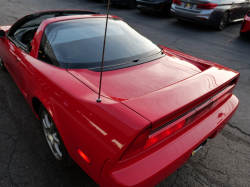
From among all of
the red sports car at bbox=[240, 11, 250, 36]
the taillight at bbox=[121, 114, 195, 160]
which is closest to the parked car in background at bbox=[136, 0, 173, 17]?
the red sports car at bbox=[240, 11, 250, 36]

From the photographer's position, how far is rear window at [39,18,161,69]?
2049 mm

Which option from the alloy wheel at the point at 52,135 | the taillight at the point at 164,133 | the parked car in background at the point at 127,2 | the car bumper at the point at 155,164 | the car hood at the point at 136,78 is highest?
the car hood at the point at 136,78

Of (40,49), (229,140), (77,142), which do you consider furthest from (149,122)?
Result: (229,140)

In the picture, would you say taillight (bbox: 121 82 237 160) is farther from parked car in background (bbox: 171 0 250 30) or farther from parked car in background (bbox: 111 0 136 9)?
parked car in background (bbox: 111 0 136 9)

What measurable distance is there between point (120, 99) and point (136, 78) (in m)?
0.41

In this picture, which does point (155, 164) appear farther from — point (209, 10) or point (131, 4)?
point (131, 4)

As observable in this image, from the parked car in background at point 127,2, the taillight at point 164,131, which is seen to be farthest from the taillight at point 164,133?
the parked car in background at point 127,2

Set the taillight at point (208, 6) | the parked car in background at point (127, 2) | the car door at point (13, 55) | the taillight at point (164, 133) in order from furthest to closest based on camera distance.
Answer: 1. the parked car in background at point (127, 2)
2. the taillight at point (208, 6)
3. the car door at point (13, 55)
4. the taillight at point (164, 133)

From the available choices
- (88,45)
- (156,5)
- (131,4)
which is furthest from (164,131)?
(131,4)

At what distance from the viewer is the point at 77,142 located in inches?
63.0

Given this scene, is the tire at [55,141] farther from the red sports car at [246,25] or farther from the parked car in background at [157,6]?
the parked car in background at [157,6]

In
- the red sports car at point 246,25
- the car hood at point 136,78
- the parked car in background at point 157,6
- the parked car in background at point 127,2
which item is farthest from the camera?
the parked car in background at point 127,2

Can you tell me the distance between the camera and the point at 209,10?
6.84 meters

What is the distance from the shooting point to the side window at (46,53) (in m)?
2.08
